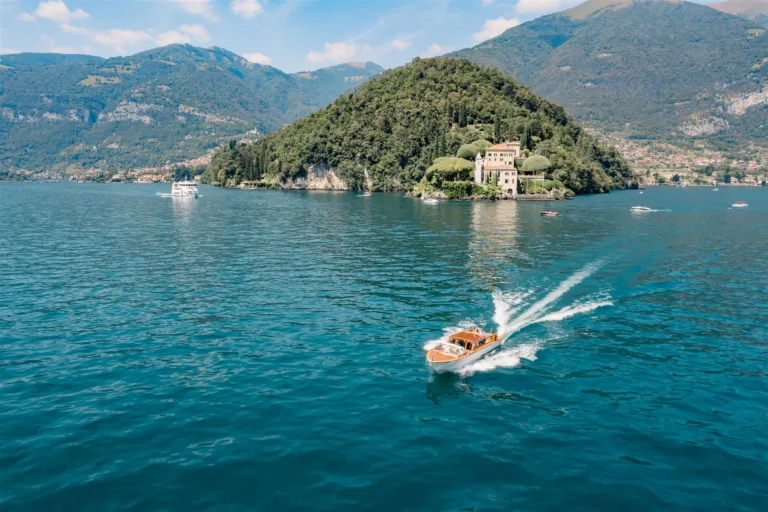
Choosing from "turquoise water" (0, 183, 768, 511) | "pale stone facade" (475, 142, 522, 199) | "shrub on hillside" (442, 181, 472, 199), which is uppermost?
"pale stone facade" (475, 142, 522, 199)

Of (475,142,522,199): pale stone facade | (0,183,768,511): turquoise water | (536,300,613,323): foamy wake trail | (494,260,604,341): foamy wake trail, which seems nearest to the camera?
(0,183,768,511): turquoise water

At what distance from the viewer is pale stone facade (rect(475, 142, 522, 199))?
19200 centimetres

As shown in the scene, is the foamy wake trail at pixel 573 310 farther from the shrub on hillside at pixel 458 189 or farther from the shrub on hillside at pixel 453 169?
the shrub on hillside at pixel 453 169

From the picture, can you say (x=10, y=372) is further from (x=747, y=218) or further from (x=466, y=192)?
(x=466, y=192)

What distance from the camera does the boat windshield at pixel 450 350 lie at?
32656 millimetres

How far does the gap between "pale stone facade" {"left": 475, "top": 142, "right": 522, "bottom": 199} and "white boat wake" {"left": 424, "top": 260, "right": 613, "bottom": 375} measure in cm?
13859

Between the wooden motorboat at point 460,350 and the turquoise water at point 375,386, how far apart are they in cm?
101

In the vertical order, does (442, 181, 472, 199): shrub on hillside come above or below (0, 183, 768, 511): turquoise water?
above

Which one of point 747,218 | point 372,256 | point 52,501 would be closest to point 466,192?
point 747,218

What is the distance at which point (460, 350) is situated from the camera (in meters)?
33.0

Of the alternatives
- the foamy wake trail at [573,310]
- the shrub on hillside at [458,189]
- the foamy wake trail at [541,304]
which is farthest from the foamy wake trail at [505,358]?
the shrub on hillside at [458,189]

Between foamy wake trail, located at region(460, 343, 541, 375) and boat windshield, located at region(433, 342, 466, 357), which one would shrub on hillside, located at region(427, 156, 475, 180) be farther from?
boat windshield, located at region(433, 342, 466, 357)

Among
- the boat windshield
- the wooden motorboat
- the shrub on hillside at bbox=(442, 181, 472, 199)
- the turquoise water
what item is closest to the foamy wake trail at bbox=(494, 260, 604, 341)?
the turquoise water

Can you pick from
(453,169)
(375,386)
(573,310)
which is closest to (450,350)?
(375,386)
